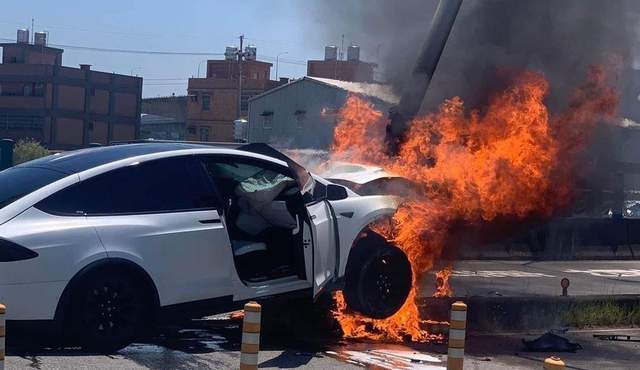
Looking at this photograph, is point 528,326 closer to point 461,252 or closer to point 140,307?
point 461,252

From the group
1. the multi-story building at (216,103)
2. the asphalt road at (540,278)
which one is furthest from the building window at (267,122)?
the asphalt road at (540,278)

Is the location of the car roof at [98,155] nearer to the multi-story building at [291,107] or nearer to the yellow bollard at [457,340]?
the yellow bollard at [457,340]

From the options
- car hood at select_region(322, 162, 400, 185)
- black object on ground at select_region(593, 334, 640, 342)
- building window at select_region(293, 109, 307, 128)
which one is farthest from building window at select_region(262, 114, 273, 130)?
black object on ground at select_region(593, 334, 640, 342)

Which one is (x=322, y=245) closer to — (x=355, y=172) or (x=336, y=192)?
(x=336, y=192)

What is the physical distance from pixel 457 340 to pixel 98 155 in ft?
11.3

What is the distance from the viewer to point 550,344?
9.38 metres

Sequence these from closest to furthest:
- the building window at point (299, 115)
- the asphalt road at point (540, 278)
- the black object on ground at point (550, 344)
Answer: the black object on ground at point (550, 344), the asphalt road at point (540, 278), the building window at point (299, 115)

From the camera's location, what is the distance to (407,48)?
54.3 ft

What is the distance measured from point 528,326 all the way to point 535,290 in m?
4.60

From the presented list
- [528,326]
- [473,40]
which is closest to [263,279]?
[528,326]

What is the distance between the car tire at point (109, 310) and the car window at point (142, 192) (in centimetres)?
54

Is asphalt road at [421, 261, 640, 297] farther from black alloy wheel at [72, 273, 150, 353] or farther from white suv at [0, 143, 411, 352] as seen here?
black alloy wheel at [72, 273, 150, 353]

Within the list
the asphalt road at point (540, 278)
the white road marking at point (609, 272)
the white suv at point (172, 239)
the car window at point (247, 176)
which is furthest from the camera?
the white road marking at point (609, 272)

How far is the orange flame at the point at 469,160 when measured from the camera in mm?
9523
